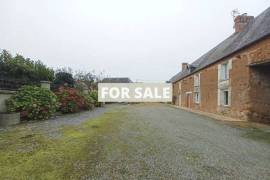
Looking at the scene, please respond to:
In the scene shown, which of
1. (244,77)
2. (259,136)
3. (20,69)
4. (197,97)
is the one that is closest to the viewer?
(259,136)

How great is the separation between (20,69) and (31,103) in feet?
25.5

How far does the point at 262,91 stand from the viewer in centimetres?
1241

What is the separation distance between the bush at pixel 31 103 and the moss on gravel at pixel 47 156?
3.37 meters

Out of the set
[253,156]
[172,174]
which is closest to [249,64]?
Answer: [253,156]

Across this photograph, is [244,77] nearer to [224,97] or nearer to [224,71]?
→ [224,71]

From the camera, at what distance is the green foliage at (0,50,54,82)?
15.3m

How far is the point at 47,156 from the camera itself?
4.17 m

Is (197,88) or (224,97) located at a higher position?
(197,88)

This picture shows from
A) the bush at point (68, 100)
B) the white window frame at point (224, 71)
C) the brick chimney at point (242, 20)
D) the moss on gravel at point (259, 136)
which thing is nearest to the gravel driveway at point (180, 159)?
the moss on gravel at point (259, 136)

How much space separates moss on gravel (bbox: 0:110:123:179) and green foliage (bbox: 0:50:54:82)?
1076 centimetres

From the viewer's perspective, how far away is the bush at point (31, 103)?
9.07 m

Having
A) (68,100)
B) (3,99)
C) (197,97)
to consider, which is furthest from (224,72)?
(3,99)

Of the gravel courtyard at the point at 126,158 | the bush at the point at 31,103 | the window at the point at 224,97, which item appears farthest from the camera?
the window at the point at 224,97

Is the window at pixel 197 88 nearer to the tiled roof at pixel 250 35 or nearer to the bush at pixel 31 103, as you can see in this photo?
the tiled roof at pixel 250 35
